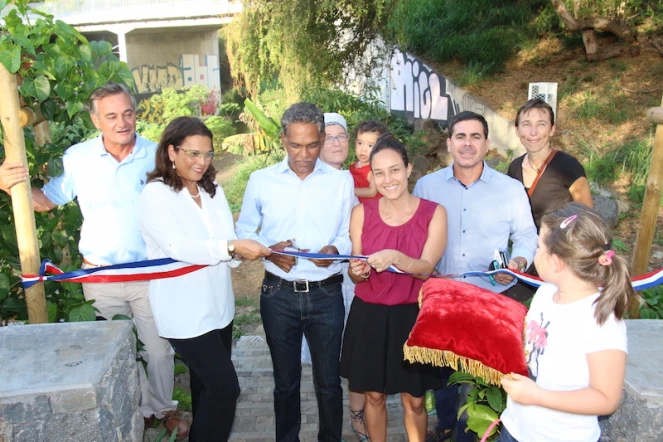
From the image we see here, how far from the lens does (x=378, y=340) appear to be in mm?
3154

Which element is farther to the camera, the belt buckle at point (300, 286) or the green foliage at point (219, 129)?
the green foliage at point (219, 129)

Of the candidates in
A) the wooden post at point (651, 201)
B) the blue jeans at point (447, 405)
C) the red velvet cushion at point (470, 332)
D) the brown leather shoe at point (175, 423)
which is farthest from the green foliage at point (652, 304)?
the brown leather shoe at point (175, 423)

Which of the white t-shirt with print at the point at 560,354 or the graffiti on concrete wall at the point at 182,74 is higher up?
the graffiti on concrete wall at the point at 182,74

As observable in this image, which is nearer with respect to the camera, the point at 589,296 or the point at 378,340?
the point at 589,296

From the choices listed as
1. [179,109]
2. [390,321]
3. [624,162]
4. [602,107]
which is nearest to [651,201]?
[390,321]

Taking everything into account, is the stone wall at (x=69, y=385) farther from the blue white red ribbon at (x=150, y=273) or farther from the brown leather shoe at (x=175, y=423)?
the brown leather shoe at (x=175, y=423)

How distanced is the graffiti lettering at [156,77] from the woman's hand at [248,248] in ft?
62.2

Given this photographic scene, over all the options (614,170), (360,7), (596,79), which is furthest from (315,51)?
(614,170)

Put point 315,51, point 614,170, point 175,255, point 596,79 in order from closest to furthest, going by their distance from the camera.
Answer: point 175,255, point 614,170, point 596,79, point 315,51

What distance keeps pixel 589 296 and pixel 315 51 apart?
11920 mm

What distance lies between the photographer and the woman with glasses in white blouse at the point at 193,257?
3.01 metres

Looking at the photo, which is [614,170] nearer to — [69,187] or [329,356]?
[329,356]

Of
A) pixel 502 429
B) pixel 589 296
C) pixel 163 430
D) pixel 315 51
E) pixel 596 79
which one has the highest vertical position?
pixel 315 51

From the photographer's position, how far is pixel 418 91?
14672 mm
